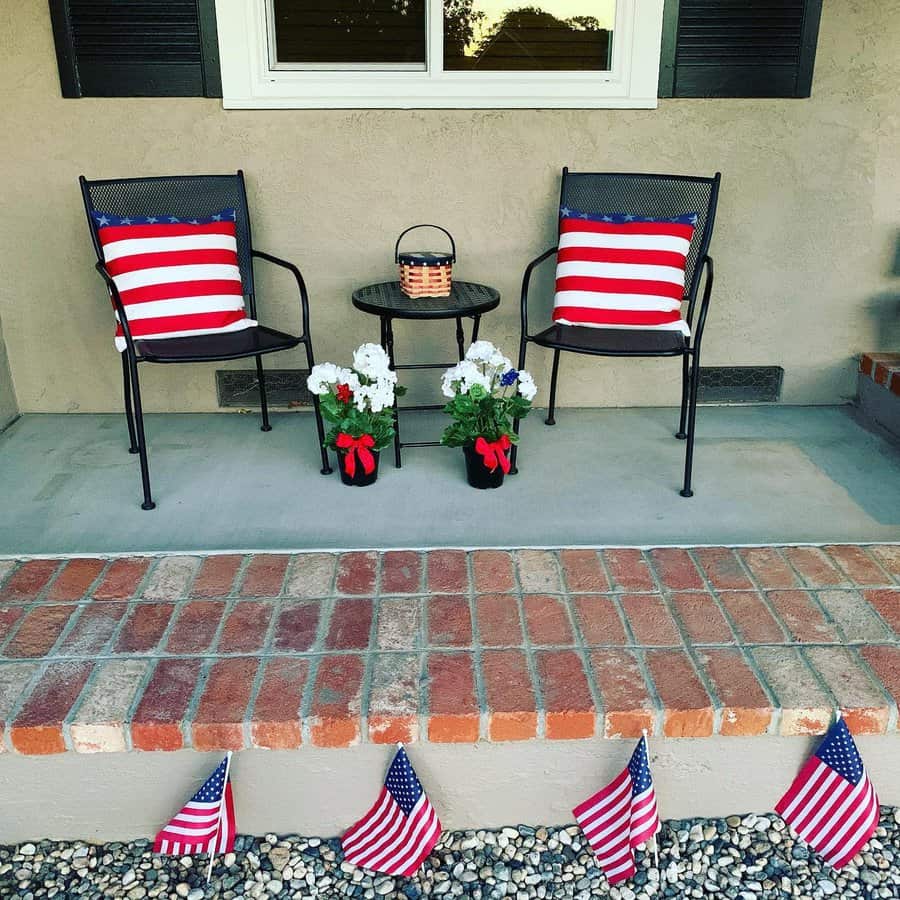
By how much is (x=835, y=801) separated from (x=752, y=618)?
0.39m

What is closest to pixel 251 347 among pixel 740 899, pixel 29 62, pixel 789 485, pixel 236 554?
pixel 236 554

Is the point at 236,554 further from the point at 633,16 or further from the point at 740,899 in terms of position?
the point at 633,16

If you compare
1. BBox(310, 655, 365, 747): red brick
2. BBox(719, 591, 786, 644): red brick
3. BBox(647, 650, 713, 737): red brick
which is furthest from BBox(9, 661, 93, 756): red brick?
BBox(719, 591, 786, 644): red brick

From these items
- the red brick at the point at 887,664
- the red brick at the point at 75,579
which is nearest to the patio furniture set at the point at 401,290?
the red brick at the point at 75,579

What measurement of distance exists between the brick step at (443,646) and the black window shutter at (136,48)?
1.69 metres

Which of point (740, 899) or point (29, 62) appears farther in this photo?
point (29, 62)

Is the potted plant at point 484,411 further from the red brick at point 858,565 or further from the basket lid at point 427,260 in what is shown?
the red brick at point 858,565

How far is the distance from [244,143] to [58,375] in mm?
1119

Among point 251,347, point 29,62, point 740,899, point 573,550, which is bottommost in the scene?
point 740,899

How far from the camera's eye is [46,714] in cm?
162

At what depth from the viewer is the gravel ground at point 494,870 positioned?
5.41ft

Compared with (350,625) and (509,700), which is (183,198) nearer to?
(350,625)

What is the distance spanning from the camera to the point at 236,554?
2203 millimetres

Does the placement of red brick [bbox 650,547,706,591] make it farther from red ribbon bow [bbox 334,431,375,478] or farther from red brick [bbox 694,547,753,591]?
red ribbon bow [bbox 334,431,375,478]
